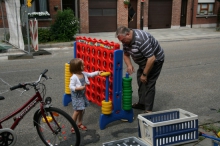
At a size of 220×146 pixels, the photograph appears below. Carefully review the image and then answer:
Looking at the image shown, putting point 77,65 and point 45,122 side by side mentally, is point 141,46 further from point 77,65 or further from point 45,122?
point 45,122

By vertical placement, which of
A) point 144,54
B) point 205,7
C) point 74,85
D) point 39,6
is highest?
point 205,7

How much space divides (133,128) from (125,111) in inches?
12.6

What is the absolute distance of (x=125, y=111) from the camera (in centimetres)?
499

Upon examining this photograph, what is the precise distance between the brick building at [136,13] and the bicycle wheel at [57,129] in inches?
588

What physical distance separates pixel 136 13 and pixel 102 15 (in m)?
2.99

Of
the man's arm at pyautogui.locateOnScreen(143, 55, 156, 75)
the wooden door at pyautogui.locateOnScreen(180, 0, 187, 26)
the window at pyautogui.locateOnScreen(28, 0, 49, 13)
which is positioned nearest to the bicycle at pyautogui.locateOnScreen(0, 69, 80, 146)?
the man's arm at pyautogui.locateOnScreen(143, 55, 156, 75)

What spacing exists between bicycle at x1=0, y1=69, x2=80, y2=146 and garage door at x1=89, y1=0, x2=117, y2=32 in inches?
660

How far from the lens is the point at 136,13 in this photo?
2217 cm

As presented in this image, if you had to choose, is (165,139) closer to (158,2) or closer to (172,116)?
(172,116)

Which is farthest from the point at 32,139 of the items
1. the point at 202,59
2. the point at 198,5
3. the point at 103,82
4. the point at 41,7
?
the point at 198,5

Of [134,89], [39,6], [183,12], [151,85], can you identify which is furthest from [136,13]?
[151,85]

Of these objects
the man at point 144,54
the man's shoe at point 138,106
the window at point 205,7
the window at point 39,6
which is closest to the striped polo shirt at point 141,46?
the man at point 144,54

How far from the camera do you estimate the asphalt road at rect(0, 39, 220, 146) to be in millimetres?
4751

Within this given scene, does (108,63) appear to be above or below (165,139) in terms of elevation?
above
